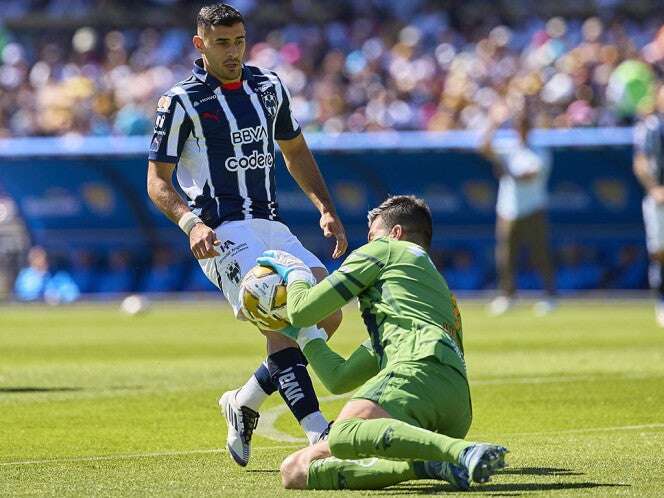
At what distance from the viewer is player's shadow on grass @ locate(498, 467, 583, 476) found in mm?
7102

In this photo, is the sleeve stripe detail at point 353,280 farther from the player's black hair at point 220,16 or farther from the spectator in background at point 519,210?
the spectator in background at point 519,210

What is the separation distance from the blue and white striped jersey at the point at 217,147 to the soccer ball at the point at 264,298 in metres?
0.68

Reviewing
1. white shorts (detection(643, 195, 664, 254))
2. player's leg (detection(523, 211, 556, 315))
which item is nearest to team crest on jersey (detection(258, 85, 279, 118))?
white shorts (detection(643, 195, 664, 254))

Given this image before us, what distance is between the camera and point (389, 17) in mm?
30672

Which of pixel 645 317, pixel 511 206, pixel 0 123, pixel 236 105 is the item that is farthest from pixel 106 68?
pixel 236 105

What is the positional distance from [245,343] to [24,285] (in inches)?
506

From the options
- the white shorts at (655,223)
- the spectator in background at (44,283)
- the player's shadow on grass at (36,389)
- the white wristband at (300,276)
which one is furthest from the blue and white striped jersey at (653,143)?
the spectator in background at (44,283)

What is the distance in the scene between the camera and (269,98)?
833 cm

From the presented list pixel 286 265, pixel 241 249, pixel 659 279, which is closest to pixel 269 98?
pixel 241 249

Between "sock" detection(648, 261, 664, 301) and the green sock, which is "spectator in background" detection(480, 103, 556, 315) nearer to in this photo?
"sock" detection(648, 261, 664, 301)

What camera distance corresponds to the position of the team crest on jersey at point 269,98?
829 centimetres

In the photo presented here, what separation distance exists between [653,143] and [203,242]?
11.7 metres

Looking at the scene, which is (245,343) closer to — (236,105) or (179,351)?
(179,351)

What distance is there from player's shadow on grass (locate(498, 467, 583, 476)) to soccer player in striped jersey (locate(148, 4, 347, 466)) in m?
1.10
